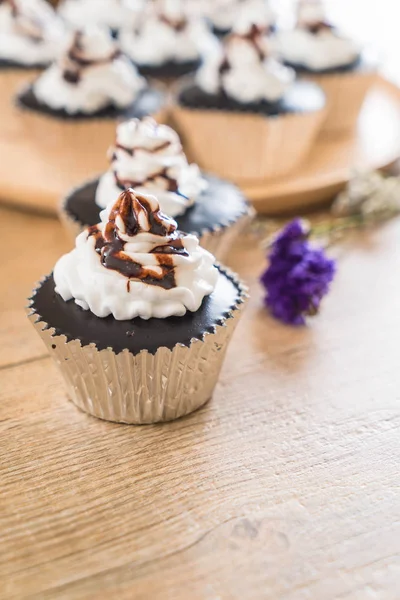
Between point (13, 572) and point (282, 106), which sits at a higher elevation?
point (282, 106)

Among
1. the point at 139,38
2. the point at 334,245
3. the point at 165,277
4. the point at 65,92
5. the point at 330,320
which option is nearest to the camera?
the point at 165,277

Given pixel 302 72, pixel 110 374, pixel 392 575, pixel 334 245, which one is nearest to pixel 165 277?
pixel 110 374

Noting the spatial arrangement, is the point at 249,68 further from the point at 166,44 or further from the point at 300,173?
the point at 166,44

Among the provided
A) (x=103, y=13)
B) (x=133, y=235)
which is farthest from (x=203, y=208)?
(x=103, y=13)

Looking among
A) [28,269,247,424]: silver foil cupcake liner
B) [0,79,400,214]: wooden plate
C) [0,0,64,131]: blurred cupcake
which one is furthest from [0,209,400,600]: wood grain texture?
[0,0,64,131]: blurred cupcake

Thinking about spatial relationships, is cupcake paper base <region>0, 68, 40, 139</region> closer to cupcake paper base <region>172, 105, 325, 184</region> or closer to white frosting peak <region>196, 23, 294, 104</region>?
cupcake paper base <region>172, 105, 325, 184</region>

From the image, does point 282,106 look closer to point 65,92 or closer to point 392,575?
point 65,92

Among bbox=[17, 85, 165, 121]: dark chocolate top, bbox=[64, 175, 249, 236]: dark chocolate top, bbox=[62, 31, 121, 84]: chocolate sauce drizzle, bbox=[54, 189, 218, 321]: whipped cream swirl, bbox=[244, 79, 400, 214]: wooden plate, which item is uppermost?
bbox=[54, 189, 218, 321]: whipped cream swirl
